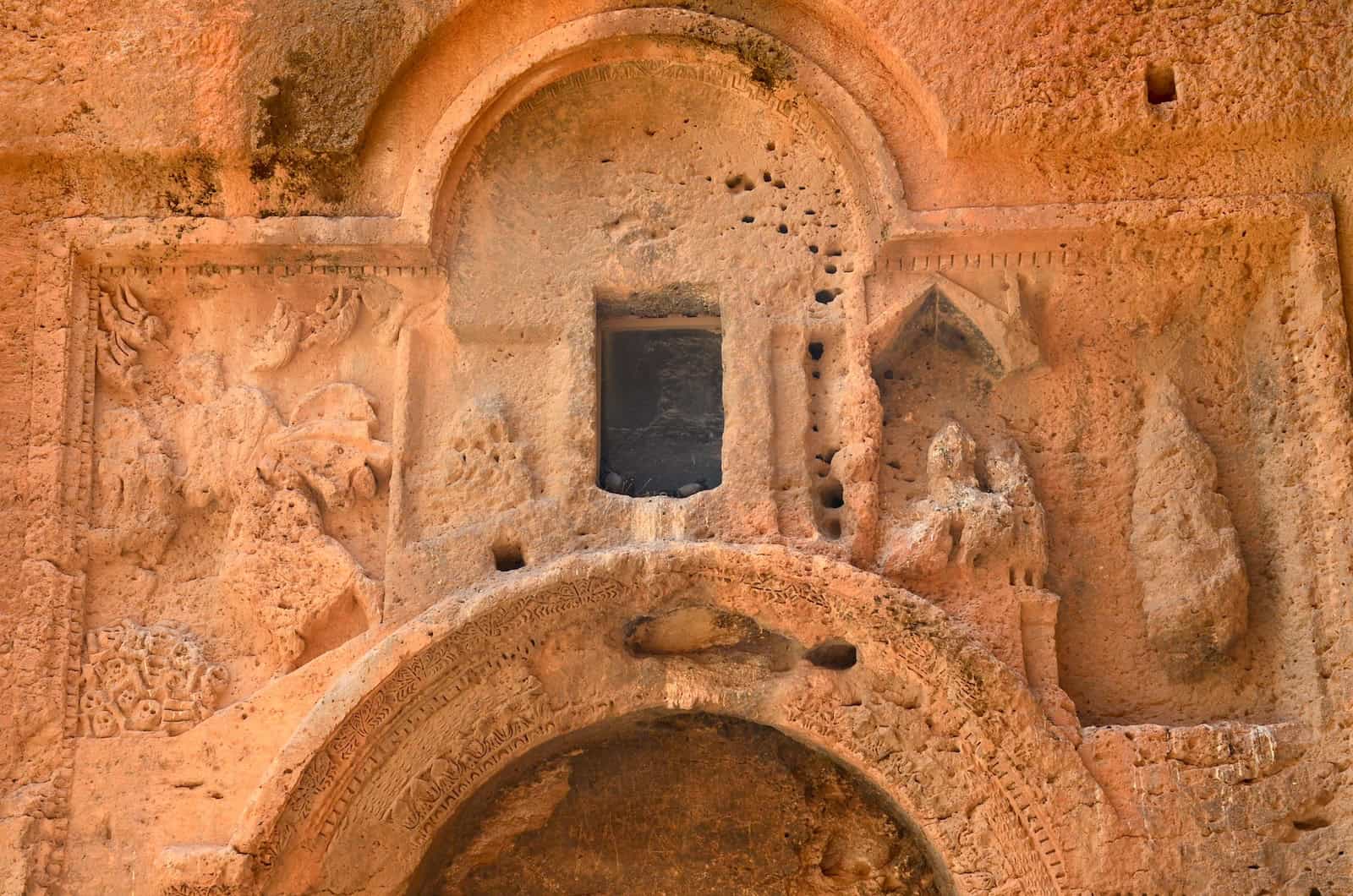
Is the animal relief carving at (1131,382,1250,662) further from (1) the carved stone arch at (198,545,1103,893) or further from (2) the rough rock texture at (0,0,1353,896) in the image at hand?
(1) the carved stone arch at (198,545,1103,893)

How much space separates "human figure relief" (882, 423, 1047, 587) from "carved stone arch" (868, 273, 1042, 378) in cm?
37

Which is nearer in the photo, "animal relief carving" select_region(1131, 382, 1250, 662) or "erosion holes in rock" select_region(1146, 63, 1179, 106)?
"animal relief carving" select_region(1131, 382, 1250, 662)

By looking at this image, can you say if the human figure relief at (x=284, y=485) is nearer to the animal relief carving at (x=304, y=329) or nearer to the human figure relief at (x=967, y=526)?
the animal relief carving at (x=304, y=329)

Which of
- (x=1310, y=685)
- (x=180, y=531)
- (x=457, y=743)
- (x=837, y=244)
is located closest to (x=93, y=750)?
(x=180, y=531)

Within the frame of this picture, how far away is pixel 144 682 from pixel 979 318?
3127 mm

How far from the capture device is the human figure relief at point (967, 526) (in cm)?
592

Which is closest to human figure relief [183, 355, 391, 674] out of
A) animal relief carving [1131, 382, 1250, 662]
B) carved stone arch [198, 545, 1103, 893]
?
carved stone arch [198, 545, 1103, 893]

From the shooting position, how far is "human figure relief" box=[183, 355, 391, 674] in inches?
237

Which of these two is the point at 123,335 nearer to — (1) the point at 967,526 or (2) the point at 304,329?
(2) the point at 304,329

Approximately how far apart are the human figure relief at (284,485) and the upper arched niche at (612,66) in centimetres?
77

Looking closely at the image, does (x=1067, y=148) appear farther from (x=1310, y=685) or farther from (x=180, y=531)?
(x=180, y=531)

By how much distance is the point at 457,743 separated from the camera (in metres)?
5.79

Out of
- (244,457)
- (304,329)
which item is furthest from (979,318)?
(244,457)

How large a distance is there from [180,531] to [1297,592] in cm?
384
